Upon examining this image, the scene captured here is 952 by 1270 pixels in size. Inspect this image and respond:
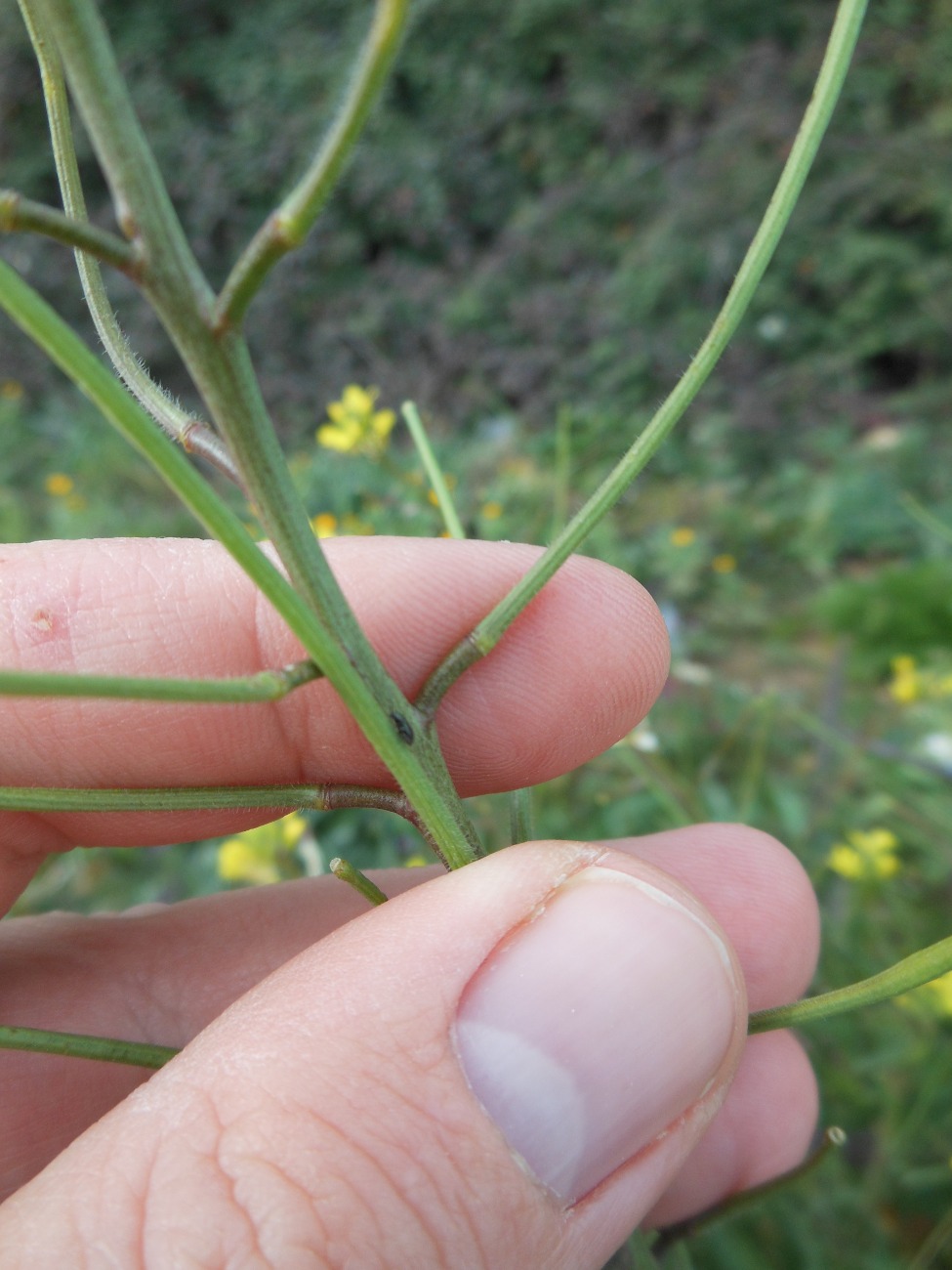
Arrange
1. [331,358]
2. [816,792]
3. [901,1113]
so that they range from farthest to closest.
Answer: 1. [331,358]
2. [816,792]
3. [901,1113]

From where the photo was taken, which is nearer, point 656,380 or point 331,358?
point 656,380

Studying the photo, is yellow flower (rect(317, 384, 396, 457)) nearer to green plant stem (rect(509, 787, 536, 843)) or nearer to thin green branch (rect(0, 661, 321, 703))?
green plant stem (rect(509, 787, 536, 843))

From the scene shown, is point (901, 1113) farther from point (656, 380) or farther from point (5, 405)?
point (5, 405)

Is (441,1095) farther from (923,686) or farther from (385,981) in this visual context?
(923,686)

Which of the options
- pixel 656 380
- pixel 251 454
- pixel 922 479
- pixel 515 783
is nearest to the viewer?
pixel 251 454

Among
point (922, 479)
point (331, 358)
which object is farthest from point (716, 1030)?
point (331, 358)

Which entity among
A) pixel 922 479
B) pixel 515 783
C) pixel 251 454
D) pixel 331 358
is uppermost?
pixel 251 454

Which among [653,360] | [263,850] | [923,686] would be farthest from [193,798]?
[653,360]

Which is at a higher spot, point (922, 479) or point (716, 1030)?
point (716, 1030)
